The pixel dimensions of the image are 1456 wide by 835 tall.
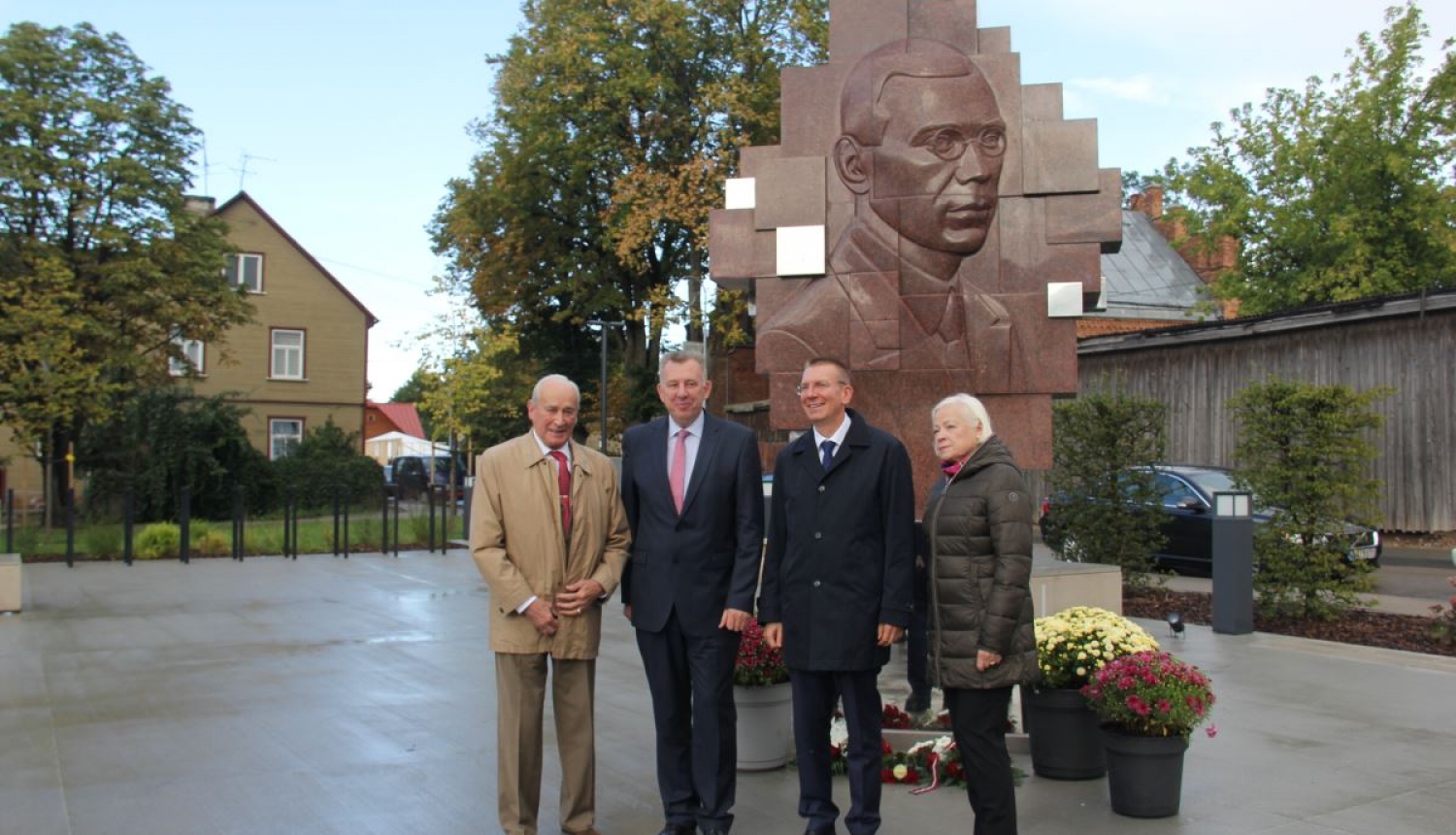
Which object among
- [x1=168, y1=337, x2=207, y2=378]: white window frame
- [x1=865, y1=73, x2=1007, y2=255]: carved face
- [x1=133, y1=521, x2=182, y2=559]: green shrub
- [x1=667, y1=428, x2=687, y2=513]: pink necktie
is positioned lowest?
[x1=133, y1=521, x2=182, y2=559]: green shrub

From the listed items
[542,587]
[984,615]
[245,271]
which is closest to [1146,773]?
[984,615]

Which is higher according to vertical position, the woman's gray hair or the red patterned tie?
the woman's gray hair

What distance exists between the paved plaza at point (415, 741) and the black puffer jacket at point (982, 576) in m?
0.93

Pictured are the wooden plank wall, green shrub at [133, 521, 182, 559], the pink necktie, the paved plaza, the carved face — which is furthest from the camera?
the wooden plank wall

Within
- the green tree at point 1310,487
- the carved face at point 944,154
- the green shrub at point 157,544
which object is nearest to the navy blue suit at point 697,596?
the carved face at point 944,154

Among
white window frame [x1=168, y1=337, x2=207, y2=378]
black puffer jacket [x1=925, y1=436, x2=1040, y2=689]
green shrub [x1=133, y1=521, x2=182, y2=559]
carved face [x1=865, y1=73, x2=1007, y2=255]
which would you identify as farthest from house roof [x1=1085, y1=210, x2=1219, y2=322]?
black puffer jacket [x1=925, y1=436, x2=1040, y2=689]

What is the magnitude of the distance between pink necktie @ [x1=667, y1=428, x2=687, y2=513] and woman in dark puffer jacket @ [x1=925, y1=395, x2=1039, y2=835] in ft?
3.54

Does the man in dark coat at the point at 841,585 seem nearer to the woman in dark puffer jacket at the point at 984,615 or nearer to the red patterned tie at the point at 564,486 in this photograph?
the woman in dark puffer jacket at the point at 984,615

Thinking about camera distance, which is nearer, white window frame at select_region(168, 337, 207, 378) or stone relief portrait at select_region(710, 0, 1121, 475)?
stone relief portrait at select_region(710, 0, 1121, 475)

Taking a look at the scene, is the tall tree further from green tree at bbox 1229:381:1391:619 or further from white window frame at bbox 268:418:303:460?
green tree at bbox 1229:381:1391:619

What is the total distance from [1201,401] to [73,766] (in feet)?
69.7

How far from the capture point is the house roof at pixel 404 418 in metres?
81.9

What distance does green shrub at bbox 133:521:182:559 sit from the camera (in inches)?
747

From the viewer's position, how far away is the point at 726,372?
3409 centimetres
